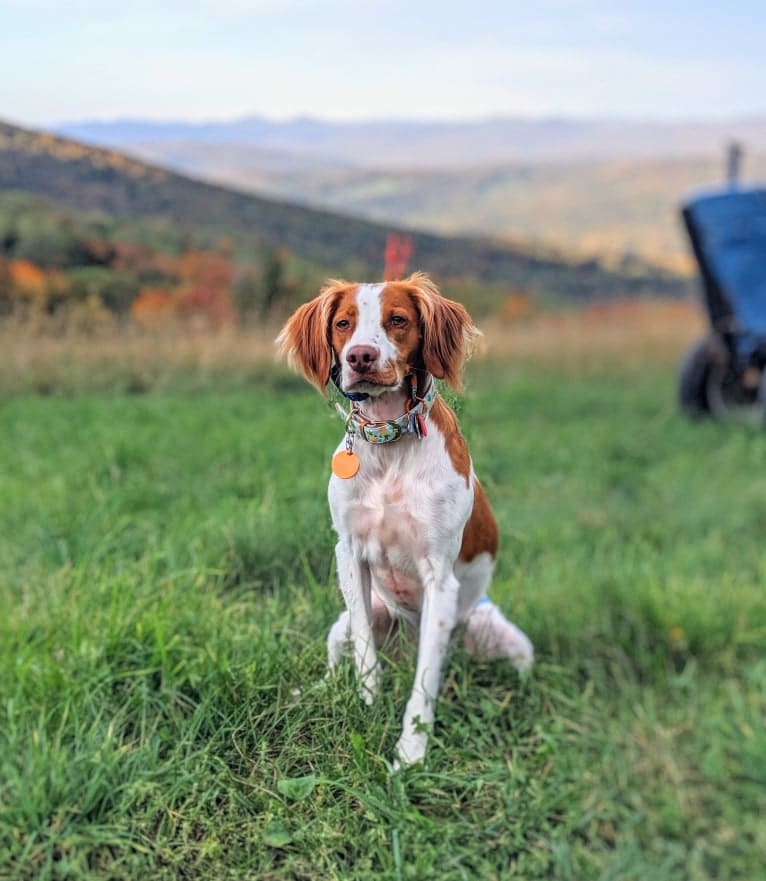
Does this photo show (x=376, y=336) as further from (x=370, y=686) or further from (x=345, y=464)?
(x=370, y=686)

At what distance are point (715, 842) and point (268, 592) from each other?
4.67 feet

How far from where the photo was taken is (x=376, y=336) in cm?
142

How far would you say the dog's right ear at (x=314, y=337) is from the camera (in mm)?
1468

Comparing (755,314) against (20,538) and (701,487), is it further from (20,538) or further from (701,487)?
(20,538)

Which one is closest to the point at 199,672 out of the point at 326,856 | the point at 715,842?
the point at 326,856

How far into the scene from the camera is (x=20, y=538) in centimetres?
382

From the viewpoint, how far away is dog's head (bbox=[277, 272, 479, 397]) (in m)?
1.41

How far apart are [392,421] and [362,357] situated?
0.60 feet

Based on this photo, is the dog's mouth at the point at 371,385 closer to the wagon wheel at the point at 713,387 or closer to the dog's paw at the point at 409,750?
the dog's paw at the point at 409,750

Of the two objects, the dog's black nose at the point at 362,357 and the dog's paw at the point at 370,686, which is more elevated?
the dog's black nose at the point at 362,357

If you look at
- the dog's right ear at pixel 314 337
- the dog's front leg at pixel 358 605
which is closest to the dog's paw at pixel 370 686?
the dog's front leg at pixel 358 605

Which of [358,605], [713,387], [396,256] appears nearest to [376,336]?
[396,256]

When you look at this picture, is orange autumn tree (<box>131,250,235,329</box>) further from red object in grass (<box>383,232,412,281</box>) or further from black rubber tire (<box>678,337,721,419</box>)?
red object in grass (<box>383,232,412,281</box>)

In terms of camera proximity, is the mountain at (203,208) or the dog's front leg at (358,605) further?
the mountain at (203,208)
